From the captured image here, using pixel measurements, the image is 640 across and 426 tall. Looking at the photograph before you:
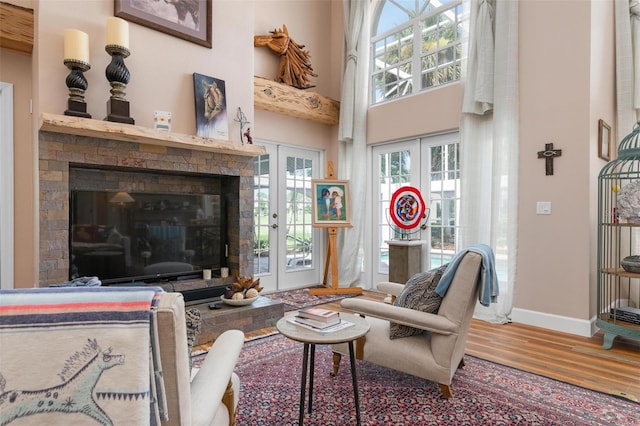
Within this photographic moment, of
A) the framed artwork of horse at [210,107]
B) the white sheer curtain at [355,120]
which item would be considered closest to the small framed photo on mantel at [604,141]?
the white sheer curtain at [355,120]

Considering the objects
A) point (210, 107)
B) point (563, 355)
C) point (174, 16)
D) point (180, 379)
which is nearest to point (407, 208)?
point (563, 355)

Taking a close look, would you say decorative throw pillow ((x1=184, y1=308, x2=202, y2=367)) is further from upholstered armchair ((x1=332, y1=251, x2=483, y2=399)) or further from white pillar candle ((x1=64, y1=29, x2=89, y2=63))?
white pillar candle ((x1=64, y1=29, x2=89, y2=63))

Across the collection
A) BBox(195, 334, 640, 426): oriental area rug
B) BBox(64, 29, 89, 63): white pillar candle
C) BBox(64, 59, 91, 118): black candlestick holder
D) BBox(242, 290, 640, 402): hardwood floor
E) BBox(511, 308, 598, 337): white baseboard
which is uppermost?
BBox(64, 29, 89, 63): white pillar candle

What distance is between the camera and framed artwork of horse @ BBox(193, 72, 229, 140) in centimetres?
373

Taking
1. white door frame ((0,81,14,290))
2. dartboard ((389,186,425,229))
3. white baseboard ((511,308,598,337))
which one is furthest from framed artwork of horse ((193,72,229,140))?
white baseboard ((511,308,598,337))

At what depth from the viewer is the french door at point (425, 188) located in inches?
177

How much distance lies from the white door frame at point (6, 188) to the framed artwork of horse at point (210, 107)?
1.59 meters

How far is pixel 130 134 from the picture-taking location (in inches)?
122

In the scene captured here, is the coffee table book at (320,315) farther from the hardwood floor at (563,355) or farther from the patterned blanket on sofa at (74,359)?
the hardwood floor at (563,355)

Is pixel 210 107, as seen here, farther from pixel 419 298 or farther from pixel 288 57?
pixel 419 298

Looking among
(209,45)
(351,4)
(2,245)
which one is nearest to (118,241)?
(2,245)

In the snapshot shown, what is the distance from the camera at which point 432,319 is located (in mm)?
2107

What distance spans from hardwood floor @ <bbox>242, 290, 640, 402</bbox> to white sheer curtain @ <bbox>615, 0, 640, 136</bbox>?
7.17 ft

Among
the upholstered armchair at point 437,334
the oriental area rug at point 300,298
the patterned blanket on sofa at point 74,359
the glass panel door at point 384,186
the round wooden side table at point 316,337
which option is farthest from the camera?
the glass panel door at point 384,186
